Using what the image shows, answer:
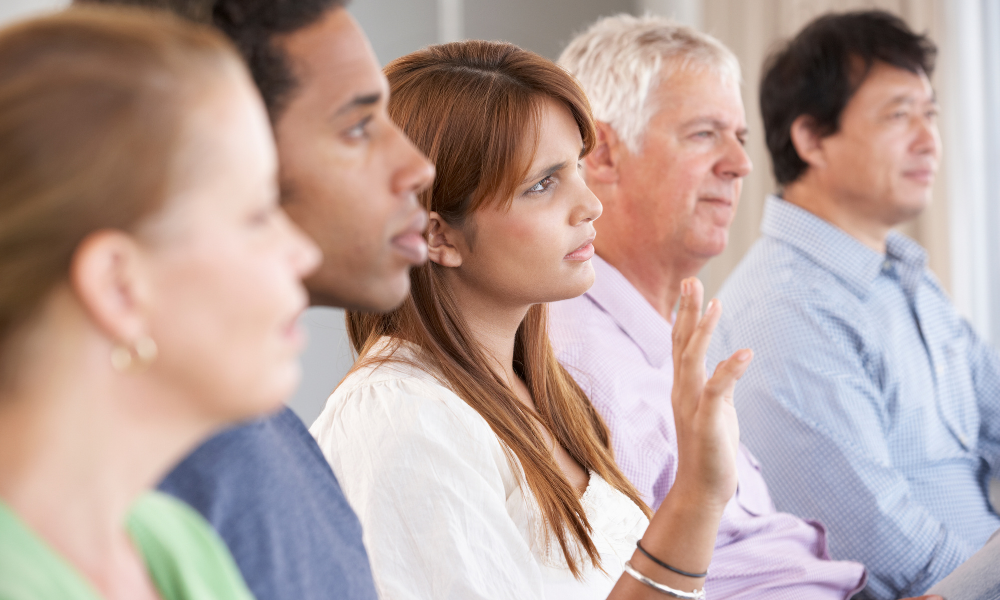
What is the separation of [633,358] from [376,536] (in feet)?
2.28

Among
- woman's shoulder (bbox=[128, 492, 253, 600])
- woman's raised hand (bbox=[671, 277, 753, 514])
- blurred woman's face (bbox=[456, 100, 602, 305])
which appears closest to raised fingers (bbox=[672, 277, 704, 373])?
woman's raised hand (bbox=[671, 277, 753, 514])

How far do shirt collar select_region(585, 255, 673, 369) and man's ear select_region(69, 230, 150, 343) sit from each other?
3.84 ft

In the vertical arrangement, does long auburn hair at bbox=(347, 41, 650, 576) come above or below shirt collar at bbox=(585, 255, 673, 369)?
above

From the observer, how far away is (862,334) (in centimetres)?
170

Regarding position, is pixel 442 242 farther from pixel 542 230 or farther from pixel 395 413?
pixel 395 413

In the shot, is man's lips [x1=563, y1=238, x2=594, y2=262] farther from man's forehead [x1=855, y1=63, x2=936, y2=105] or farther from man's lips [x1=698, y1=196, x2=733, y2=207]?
man's forehead [x1=855, y1=63, x2=936, y2=105]

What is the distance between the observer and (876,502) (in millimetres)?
1521

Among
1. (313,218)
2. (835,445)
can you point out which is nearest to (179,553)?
(313,218)

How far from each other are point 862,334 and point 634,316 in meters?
0.50

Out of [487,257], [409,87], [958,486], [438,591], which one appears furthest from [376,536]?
[958,486]

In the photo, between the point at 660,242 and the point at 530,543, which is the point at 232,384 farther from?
the point at 660,242

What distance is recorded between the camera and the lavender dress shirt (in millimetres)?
1323

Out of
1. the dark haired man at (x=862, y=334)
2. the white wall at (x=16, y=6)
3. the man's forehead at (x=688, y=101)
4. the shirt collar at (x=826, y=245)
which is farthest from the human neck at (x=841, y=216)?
the white wall at (x=16, y=6)

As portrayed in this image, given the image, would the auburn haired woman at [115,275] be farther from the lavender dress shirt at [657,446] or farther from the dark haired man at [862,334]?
the dark haired man at [862,334]
